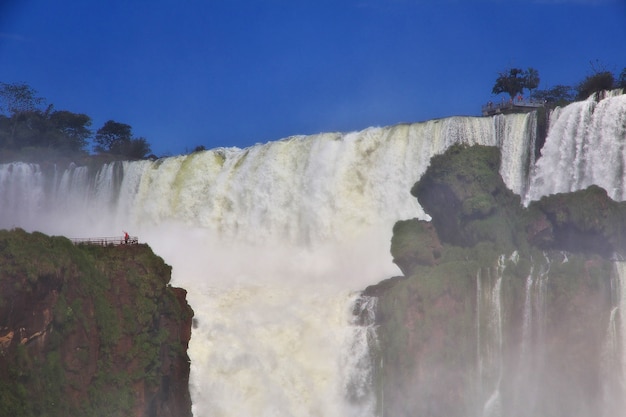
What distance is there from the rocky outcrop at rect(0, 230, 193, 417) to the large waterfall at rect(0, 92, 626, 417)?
12.3 ft

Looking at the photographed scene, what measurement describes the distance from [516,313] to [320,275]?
954 centimetres

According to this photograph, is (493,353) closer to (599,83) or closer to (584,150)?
(584,150)

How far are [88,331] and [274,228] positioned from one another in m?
17.3

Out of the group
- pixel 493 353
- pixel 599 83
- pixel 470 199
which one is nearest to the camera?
Answer: pixel 493 353

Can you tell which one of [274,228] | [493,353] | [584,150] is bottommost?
[493,353]

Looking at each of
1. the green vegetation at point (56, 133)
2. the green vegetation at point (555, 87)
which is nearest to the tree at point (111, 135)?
the green vegetation at point (56, 133)

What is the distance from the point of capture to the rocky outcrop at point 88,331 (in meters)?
17.7

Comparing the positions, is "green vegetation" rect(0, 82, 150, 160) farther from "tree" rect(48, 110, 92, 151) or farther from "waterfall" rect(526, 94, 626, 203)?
"waterfall" rect(526, 94, 626, 203)

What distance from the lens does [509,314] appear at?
2453cm

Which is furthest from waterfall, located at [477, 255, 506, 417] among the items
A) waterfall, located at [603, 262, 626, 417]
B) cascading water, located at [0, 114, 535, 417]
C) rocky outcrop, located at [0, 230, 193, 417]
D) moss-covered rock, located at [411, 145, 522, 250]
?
rocky outcrop, located at [0, 230, 193, 417]

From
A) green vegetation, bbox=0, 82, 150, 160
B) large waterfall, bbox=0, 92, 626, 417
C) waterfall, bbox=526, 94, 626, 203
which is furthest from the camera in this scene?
green vegetation, bbox=0, 82, 150, 160

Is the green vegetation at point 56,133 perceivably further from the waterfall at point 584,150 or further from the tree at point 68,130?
the waterfall at point 584,150

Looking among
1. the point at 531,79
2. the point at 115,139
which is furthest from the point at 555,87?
the point at 115,139

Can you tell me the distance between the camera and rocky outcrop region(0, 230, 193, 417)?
1767 centimetres
